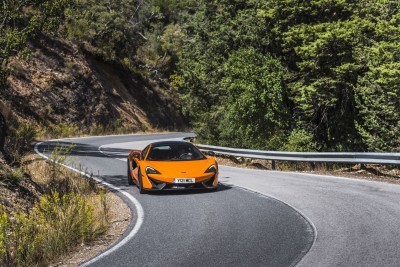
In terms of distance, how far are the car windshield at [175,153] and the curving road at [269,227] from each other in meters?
1.00

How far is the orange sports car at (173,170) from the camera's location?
11.0 m

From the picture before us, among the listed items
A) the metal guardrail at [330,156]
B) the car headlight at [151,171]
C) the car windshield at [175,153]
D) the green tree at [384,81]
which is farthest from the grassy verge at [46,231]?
the green tree at [384,81]

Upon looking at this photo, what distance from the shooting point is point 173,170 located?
1112cm

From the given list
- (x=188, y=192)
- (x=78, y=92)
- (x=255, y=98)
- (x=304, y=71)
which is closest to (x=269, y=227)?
(x=188, y=192)

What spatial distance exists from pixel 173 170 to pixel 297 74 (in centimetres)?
1562

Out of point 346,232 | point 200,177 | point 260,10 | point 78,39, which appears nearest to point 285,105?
point 260,10

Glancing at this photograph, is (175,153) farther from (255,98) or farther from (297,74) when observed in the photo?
(297,74)

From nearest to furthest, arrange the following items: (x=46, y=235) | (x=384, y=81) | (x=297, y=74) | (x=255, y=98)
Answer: (x=46, y=235) < (x=384, y=81) < (x=255, y=98) < (x=297, y=74)

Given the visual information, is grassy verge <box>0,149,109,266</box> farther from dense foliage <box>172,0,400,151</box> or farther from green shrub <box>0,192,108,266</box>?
dense foliage <box>172,0,400,151</box>

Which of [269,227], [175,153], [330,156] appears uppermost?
[175,153]

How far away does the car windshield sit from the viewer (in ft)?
39.5

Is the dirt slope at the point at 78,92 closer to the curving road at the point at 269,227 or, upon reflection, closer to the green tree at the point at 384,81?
the green tree at the point at 384,81

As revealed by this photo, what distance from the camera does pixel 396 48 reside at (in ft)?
62.0

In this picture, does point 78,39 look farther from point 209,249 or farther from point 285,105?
point 209,249
